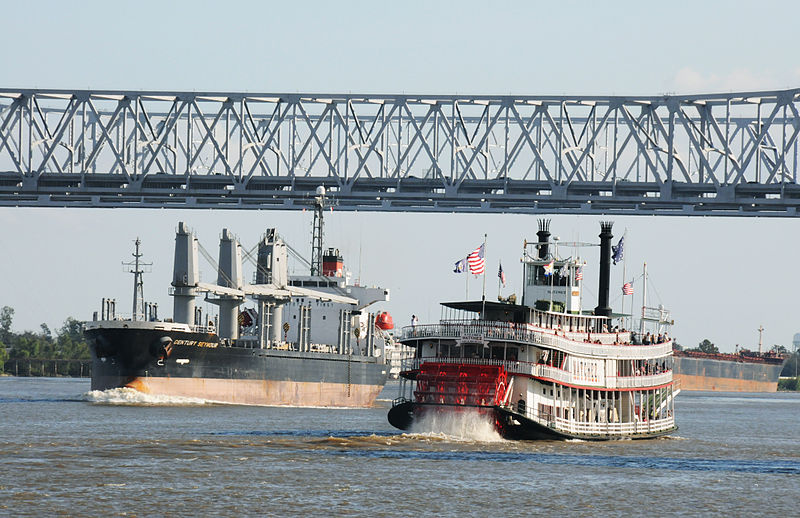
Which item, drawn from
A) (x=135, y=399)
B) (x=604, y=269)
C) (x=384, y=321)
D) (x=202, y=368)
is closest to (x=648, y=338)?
(x=604, y=269)

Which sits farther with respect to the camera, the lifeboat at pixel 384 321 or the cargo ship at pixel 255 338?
the lifeboat at pixel 384 321

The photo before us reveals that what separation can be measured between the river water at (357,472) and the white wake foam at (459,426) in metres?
0.11

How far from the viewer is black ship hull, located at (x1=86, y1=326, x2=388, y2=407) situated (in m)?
85.6

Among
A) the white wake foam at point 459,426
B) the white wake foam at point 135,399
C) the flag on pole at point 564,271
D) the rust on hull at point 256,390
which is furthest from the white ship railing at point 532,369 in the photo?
the rust on hull at point 256,390

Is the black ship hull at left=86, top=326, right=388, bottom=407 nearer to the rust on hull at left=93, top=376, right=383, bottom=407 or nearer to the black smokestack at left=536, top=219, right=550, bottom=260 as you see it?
the rust on hull at left=93, top=376, right=383, bottom=407

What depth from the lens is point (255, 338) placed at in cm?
10125

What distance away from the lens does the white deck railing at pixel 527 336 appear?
57.5m

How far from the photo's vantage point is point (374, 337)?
12062 centimetres

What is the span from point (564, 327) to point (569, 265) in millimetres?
3158

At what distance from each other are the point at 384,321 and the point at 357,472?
74584 mm

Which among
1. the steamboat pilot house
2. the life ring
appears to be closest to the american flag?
the steamboat pilot house

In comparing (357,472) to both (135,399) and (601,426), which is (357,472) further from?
(135,399)

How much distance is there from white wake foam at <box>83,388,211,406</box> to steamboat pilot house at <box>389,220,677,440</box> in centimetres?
2838

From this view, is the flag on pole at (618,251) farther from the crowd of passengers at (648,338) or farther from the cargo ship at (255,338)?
the cargo ship at (255,338)
